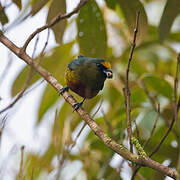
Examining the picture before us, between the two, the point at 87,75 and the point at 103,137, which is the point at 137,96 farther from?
the point at 103,137

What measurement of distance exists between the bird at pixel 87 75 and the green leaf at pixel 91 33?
0.09 meters

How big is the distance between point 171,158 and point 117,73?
1236 millimetres

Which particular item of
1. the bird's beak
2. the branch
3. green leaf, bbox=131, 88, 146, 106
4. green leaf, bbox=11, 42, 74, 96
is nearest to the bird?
the bird's beak

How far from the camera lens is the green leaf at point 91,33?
3289mm

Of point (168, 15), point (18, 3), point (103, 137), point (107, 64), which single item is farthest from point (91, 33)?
point (103, 137)

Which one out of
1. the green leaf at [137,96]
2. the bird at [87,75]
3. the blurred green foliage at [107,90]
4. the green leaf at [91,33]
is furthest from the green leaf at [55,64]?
the green leaf at [137,96]

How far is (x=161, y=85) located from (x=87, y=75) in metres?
0.63

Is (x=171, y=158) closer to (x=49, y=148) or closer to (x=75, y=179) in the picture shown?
(x=75, y=179)

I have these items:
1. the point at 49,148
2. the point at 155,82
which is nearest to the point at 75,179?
the point at 49,148

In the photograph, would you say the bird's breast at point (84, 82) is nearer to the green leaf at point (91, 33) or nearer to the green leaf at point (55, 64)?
the green leaf at point (91, 33)

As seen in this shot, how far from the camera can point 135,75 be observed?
4.12 metres

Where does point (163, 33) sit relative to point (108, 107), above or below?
above

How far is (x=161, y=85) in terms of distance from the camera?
3248 mm

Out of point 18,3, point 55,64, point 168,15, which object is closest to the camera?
point 18,3
